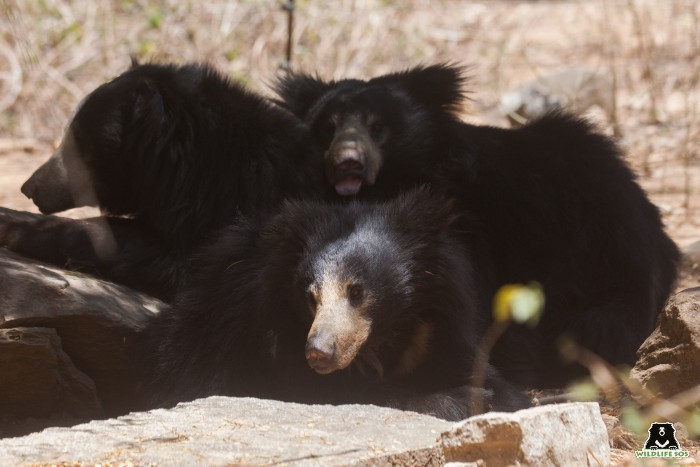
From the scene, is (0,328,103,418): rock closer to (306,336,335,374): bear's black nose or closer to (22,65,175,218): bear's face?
(22,65,175,218): bear's face

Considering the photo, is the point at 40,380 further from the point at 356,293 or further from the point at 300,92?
A: the point at 300,92

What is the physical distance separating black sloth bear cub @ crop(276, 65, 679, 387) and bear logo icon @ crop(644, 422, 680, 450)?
151 centimetres

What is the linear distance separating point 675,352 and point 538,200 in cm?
173

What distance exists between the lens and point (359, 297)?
3.99m

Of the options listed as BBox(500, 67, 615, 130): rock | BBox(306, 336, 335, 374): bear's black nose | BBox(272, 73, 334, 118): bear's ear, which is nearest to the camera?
BBox(306, 336, 335, 374): bear's black nose

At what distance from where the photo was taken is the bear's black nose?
3.62 metres

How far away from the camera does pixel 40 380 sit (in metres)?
4.65

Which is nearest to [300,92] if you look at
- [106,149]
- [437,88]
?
[437,88]

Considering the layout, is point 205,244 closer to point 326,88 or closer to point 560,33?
point 326,88

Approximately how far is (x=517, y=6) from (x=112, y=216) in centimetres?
1023

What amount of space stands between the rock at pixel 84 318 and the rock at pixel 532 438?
221 cm

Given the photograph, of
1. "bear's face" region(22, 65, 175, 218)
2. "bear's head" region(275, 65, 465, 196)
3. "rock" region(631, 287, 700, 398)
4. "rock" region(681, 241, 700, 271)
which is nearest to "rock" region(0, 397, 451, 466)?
"rock" region(631, 287, 700, 398)

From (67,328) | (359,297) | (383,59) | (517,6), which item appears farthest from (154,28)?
(359,297)

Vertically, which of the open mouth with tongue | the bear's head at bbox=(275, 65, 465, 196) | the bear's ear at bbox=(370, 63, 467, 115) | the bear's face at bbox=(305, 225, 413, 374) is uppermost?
the bear's ear at bbox=(370, 63, 467, 115)
